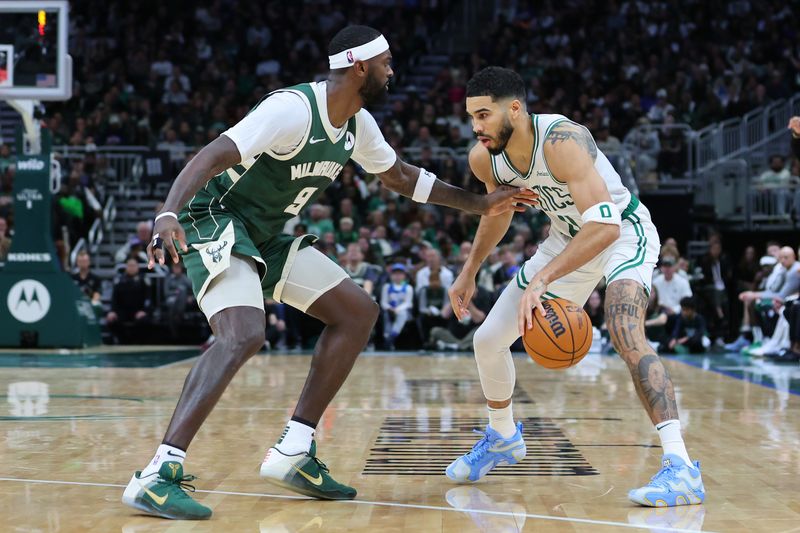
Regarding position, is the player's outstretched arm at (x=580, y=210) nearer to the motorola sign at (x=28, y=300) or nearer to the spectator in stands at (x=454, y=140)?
the motorola sign at (x=28, y=300)

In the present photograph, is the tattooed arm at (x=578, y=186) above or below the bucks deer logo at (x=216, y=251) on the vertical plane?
above

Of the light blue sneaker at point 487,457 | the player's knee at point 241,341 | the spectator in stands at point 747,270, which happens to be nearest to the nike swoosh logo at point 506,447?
the light blue sneaker at point 487,457

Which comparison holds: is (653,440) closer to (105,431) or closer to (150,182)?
(105,431)

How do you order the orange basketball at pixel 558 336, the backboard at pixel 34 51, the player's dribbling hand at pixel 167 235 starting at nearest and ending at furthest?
the player's dribbling hand at pixel 167 235 → the orange basketball at pixel 558 336 → the backboard at pixel 34 51

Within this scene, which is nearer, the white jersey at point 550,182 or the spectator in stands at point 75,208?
the white jersey at point 550,182

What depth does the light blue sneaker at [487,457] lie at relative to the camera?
475 centimetres

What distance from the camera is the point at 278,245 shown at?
466cm

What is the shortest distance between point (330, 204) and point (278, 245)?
12934 millimetres

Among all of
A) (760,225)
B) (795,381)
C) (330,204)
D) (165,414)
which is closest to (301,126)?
(165,414)

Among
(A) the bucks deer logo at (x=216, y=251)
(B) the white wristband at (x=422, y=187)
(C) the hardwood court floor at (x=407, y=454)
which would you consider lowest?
(C) the hardwood court floor at (x=407, y=454)

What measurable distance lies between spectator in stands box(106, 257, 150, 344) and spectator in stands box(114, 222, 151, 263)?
0.68ft

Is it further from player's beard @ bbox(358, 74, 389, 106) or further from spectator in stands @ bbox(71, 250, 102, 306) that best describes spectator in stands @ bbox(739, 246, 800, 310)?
player's beard @ bbox(358, 74, 389, 106)

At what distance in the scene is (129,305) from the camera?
51.0 feet

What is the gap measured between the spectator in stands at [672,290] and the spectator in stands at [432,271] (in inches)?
115
